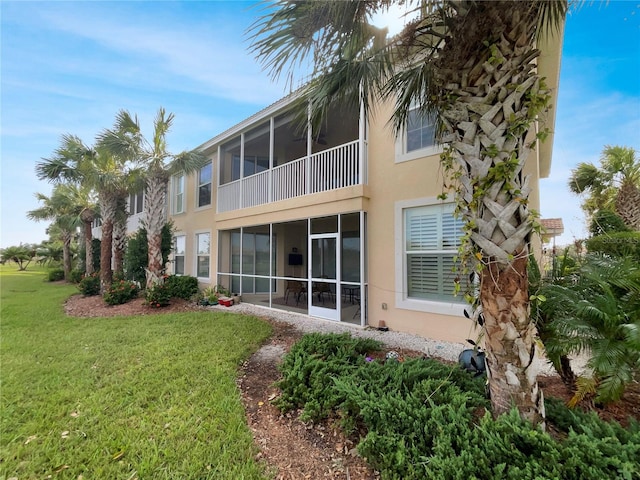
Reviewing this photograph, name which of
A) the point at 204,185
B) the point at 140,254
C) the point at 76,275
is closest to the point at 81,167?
the point at 140,254

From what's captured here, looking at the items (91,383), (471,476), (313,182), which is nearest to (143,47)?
(313,182)

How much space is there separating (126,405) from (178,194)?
13.7 m

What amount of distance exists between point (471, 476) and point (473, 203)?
2.19 metres

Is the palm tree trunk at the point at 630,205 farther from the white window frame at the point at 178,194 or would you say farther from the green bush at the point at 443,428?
the white window frame at the point at 178,194

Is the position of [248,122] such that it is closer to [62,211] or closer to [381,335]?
[381,335]

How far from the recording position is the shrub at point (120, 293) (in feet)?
36.2

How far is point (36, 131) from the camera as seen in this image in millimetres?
9617

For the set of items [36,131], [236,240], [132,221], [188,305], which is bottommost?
[188,305]

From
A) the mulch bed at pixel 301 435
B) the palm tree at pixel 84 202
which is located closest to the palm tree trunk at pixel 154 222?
the palm tree at pixel 84 202

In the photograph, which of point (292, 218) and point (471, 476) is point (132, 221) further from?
point (471, 476)

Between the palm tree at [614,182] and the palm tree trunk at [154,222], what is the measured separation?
16.9 meters

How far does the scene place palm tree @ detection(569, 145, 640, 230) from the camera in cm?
938

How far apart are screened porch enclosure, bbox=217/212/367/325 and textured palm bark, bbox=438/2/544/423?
16.2 feet

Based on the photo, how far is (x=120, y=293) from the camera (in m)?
11.2
